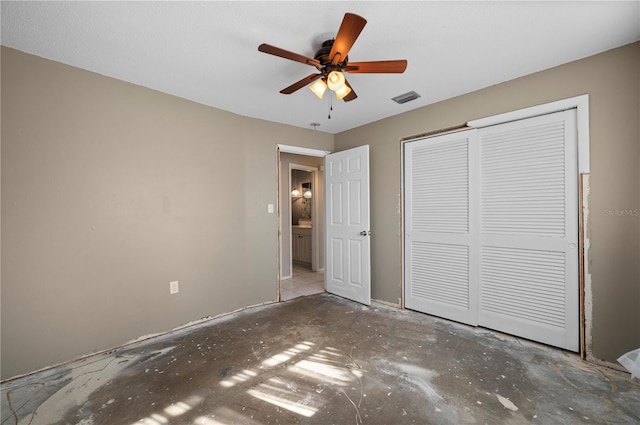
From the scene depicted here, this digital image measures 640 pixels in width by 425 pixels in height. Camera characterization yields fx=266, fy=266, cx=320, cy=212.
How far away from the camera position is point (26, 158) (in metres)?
1.98

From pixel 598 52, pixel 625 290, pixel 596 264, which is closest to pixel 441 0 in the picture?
pixel 598 52

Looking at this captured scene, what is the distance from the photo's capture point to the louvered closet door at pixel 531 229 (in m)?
2.24

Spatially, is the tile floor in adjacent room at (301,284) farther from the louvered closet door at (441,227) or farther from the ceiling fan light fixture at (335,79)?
the ceiling fan light fixture at (335,79)

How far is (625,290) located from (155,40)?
12.7ft

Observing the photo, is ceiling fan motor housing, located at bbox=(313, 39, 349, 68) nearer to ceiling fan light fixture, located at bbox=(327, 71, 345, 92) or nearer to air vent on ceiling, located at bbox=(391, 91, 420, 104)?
ceiling fan light fixture, located at bbox=(327, 71, 345, 92)

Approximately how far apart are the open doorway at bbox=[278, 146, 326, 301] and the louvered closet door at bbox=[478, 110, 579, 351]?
228 centimetres

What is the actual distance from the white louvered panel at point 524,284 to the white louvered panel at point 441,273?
18 cm

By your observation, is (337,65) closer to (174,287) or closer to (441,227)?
(441,227)

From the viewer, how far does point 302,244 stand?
20.4ft

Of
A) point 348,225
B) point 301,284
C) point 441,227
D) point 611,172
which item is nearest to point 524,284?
point 441,227

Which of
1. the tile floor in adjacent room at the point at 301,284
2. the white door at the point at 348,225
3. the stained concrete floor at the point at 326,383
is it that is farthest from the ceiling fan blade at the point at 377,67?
the tile floor in adjacent room at the point at 301,284

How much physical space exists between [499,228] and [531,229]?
0.81 feet

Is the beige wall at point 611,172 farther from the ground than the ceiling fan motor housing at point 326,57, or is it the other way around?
the ceiling fan motor housing at point 326,57

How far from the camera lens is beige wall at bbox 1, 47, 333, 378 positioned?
6.43ft
